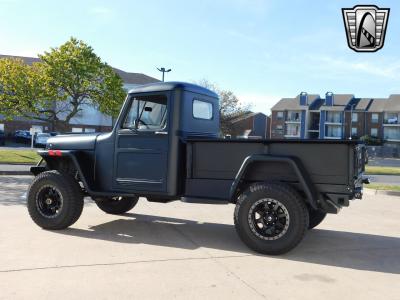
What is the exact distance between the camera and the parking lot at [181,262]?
4012 mm

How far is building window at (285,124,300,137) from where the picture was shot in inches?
3150

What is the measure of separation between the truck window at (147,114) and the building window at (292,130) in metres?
75.7

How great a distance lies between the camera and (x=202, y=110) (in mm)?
6727

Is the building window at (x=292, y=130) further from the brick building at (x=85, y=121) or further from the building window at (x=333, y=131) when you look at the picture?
the brick building at (x=85, y=121)

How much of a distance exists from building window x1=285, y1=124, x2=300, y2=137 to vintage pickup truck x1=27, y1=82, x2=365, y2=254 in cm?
7487

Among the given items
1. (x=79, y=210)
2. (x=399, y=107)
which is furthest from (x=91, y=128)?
(x=79, y=210)

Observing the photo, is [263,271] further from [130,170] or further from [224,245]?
[130,170]

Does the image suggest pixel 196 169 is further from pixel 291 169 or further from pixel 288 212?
pixel 288 212

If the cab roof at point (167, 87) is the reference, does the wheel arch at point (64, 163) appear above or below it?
below

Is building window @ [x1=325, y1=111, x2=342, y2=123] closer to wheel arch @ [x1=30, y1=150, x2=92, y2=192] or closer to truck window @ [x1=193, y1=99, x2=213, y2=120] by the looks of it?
truck window @ [x1=193, y1=99, x2=213, y2=120]

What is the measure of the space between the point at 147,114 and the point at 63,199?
178 cm

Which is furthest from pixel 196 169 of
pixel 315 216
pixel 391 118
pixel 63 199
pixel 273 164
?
pixel 391 118

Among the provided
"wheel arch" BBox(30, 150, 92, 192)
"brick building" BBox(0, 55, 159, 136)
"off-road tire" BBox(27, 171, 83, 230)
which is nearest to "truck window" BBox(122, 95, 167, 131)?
"wheel arch" BBox(30, 150, 92, 192)

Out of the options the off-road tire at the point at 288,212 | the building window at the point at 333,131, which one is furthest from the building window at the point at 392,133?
the off-road tire at the point at 288,212
